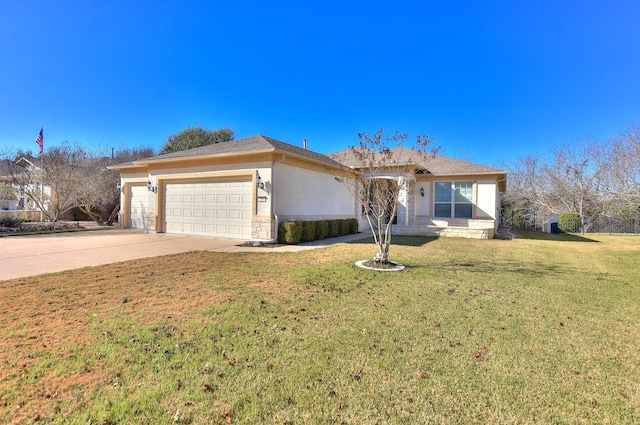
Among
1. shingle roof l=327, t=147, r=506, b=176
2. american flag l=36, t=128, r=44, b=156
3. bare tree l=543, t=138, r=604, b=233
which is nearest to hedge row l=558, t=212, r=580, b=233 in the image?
bare tree l=543, t=138, r=604, b=233

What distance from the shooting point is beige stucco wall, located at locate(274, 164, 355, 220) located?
11.4 metres

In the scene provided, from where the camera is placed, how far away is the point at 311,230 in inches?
468

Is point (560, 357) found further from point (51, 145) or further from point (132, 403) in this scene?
point (51, 145)

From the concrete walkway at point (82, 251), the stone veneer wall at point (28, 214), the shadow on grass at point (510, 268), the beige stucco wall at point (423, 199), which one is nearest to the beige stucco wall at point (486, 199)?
the beige stucco wall at point (423, 199)

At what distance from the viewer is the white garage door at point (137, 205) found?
16406 mm

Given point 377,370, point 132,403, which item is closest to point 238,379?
point 132,403

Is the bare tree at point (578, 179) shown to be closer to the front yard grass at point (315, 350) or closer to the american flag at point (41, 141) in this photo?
the front yard grass at point (315, 350)

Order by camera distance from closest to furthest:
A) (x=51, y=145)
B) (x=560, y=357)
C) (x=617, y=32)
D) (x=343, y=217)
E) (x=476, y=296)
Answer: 1. (x=560, y=357)
2. (x=476, y=296)
3. (x=617, y=32)
4. (x=343, y=217)
5. (x=51, y=145)

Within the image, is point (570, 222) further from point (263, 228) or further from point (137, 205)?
point (137, 205)

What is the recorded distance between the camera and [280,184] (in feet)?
37.3

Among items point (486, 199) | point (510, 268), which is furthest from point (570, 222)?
point (510, 268)

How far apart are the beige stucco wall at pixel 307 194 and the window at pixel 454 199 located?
5.30 metres

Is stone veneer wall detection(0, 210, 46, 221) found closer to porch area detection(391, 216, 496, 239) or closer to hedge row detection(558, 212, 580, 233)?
porch area detection(391, 216, 496, 239)

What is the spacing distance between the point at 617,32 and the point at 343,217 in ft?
42.4
